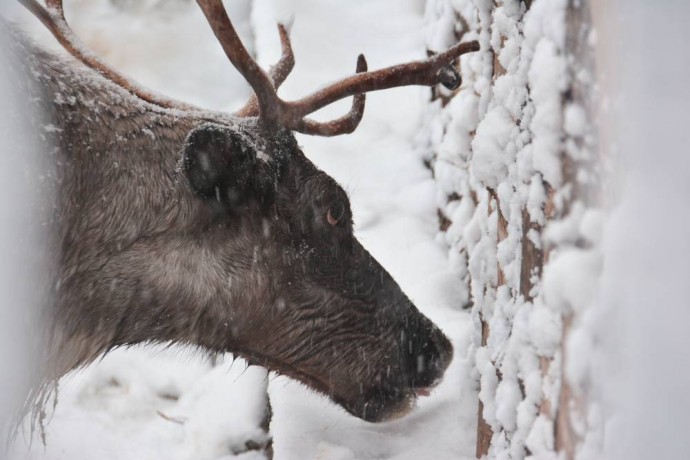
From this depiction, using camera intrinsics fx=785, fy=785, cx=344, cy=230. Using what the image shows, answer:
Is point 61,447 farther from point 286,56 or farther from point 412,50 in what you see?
point 412,50

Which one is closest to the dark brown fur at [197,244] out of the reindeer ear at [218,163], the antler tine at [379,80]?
the reindeer ear at [218,163]

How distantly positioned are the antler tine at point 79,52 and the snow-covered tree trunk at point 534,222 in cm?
112

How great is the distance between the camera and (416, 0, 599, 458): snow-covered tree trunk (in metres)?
1.68

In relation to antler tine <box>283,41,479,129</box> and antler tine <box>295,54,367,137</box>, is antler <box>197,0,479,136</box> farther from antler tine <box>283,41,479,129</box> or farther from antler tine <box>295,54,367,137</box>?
antler tine <box>295,54,367,137</box>

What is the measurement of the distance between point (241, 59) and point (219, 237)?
570 mm

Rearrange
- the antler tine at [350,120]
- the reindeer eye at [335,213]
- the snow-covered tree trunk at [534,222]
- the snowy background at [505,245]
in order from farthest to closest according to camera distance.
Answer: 1. the antler tine at [350,120]
2. the reindeer eye at [335,213]
3. the snow-covered tree trunk at [534,222]
4. the snowy background at [505,245]

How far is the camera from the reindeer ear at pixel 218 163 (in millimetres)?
2363

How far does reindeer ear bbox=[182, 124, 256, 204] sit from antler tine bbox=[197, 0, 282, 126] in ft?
0.71

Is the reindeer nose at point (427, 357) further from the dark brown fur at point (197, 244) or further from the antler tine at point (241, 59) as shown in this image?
the antler tine at point (241, 59)

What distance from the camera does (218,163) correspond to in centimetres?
241

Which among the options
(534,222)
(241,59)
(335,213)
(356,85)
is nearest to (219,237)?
(335,213)

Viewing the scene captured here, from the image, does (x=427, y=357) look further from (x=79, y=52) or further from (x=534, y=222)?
(x=79, y=52)

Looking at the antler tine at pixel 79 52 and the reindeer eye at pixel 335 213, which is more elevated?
the antler tine at pixel 79 52

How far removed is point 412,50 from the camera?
5246 mm
